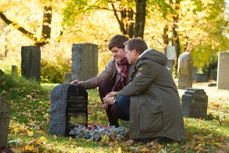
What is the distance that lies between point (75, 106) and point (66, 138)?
0.55m

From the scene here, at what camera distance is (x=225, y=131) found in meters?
8.78

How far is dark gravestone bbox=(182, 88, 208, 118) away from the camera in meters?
10.3

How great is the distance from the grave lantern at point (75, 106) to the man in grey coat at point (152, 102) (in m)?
0.66

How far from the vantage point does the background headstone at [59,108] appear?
7.39m

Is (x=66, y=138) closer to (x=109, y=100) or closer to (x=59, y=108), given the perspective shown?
→ (x=59, y=108)

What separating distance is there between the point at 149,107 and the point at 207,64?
38.6 meters

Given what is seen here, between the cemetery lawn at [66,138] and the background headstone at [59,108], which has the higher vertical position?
the background headstone at [59,108]

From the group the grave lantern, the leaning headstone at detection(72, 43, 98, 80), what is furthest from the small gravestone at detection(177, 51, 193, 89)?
the grave lantern

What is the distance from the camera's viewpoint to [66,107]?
291 inches

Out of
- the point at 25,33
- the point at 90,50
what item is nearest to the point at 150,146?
the point at 90,50

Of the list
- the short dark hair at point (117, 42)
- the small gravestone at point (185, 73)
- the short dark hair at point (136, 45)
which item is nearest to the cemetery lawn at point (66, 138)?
the short dark hair at point (136, 45)

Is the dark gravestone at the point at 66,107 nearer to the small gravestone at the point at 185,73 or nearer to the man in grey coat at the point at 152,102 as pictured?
the man in grey coat at the point at 152,102

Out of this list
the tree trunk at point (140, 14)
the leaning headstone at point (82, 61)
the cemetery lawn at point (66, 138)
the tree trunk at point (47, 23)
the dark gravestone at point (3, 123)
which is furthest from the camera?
the tree trunk at point (47, 23)

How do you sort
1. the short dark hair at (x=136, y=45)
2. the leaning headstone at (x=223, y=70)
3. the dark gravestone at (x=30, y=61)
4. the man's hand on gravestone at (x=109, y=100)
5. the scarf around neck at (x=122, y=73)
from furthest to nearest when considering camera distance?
1. the leaning headstone at (x=223, y=70)
2. the dark gravestone at (x=30, y=61)
3. the scarf around neck at (x=122, y=73)
4. the man's hand on gravestone at (x=109, y=100)
5. the short dark hair at (x=136, y=45)
